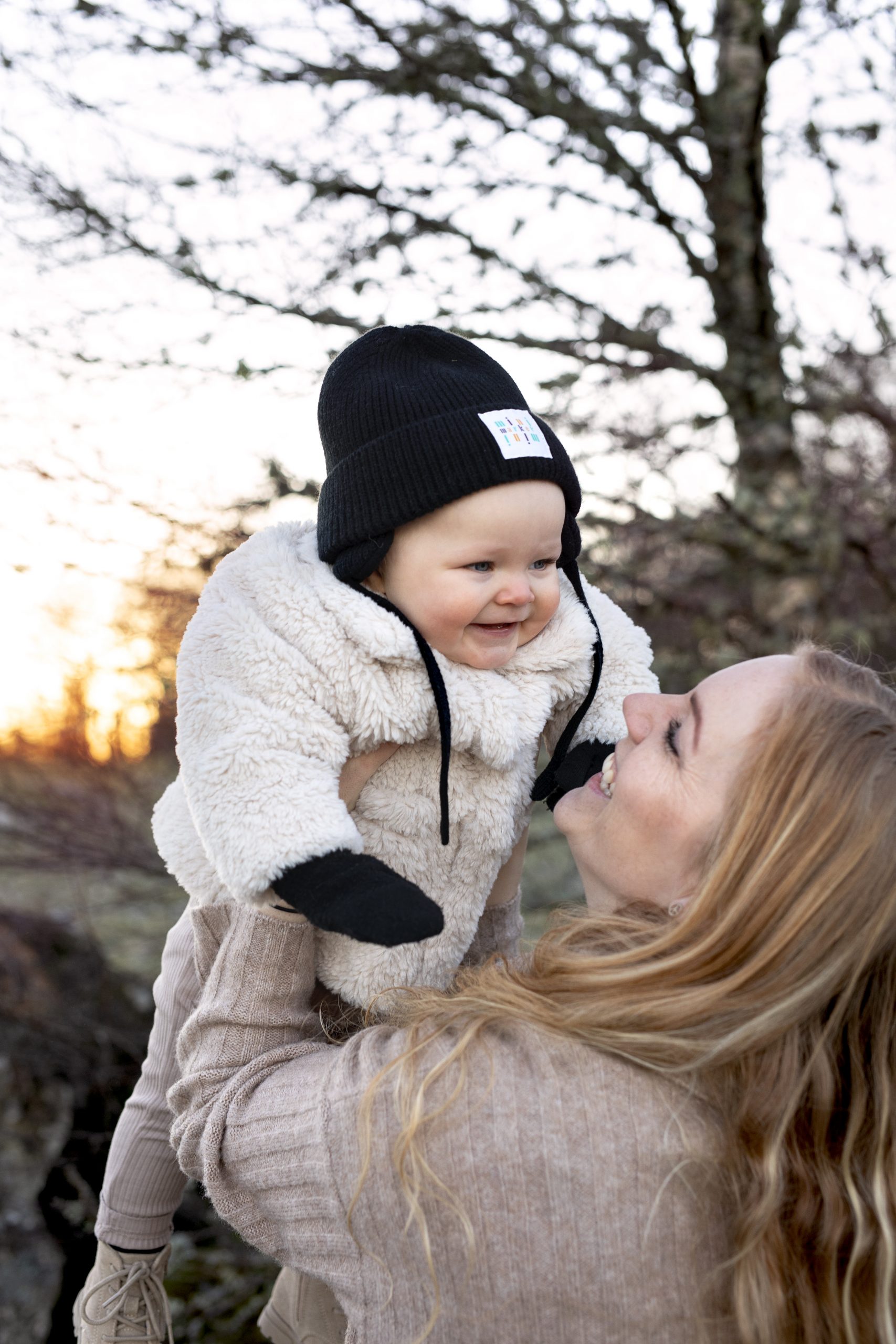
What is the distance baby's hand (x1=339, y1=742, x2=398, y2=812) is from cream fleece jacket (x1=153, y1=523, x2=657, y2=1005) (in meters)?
0.02

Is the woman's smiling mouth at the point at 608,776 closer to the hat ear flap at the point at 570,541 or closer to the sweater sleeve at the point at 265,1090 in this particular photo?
the hat ear flap at the point at 570,541

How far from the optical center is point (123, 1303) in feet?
5.27

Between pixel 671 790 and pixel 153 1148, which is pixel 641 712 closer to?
pixel 671 790

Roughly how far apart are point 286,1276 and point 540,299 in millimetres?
3166

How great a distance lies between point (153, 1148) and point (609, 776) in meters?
1.01

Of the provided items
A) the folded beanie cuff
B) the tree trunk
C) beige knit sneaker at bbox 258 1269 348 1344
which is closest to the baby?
the folded beanie cuff

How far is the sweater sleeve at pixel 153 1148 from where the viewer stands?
65.6 inches

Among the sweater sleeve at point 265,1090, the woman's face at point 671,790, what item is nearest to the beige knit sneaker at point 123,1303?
the sweater sleeve at point 265,1090

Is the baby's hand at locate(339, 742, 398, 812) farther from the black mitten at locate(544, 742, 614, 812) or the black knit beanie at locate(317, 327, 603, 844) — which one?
the black mitten at locate(544, 742, 614, 812)

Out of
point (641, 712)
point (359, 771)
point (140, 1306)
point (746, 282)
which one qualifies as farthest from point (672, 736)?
point (746, 282)

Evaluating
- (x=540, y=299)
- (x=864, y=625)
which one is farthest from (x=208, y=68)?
(x=864, y=625)

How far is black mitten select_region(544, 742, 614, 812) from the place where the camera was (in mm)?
1694

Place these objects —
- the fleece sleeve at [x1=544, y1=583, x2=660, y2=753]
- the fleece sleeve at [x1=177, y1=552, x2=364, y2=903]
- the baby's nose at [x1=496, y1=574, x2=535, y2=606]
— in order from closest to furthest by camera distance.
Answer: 1. the fleece sleeve at [x1=177, y1=552, x2=364, y2=903]
2. the baby's nose at [x1=496, y1=574, x2=535, y2=606]
3. the fleece sleeve at [x1=544, y1=583, x2=660, y2=753]

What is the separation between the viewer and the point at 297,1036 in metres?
1.44
